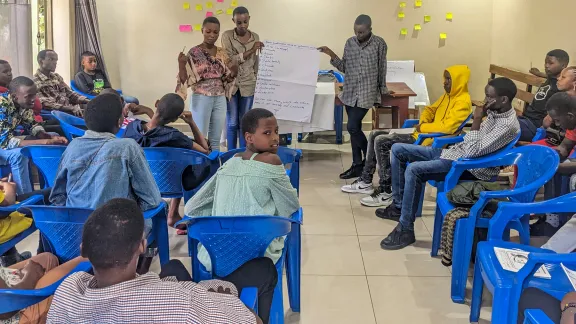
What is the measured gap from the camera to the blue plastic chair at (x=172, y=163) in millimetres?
3324

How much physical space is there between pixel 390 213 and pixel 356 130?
120 cm

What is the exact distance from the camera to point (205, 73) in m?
4.84

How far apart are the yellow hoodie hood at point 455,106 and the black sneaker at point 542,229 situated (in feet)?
3.11

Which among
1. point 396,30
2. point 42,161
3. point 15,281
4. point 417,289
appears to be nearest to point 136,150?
point 15,281

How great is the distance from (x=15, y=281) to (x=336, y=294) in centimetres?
159

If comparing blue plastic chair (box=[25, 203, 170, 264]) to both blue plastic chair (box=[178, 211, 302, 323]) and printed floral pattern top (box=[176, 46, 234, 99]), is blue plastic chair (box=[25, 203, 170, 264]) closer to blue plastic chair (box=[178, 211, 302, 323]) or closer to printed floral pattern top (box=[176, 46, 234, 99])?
blue plastic chair (box=[178, 211, 302, 323])

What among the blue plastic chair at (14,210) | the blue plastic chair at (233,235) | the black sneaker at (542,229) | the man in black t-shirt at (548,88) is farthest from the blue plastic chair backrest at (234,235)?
the man in black t-shirt at (548,88)

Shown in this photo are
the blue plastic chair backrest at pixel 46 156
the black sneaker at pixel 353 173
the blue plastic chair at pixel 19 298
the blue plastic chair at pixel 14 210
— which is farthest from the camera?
the black sneaker at pixel 353 173

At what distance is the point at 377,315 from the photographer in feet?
9.34

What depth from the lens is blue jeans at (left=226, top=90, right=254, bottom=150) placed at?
5441 mm

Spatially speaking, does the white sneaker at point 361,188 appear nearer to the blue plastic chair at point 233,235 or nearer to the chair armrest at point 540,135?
the chair armrest at point 540,135

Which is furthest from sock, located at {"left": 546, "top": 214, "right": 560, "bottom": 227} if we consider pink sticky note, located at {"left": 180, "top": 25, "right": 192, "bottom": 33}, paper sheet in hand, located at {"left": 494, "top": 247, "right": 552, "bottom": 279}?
pink sticky note, located at {"left": 180, "top": 25, "right": 192, "bottom": 33}

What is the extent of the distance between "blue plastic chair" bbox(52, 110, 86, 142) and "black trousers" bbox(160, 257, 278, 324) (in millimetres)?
2321

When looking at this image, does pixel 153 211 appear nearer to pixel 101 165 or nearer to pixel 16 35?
pixel 101 165
